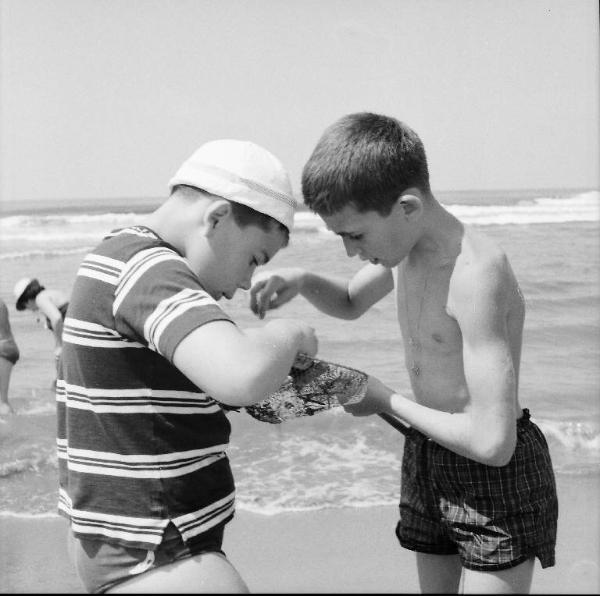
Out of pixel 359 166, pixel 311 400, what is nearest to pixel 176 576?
pixel 311 400

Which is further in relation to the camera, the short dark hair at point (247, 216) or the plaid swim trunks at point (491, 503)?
the plaid swim trunks at point (491, 503)

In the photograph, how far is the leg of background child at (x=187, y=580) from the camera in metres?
1.48

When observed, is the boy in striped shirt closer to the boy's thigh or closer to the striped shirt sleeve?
the striped shirt sleeve

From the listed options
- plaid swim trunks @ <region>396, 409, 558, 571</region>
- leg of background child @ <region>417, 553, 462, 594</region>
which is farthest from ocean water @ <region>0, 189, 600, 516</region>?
plaid swim trunks @ <region>396, 409, 558, 571</region>

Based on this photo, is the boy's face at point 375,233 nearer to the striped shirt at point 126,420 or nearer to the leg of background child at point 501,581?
the striped shirt at point 126,420

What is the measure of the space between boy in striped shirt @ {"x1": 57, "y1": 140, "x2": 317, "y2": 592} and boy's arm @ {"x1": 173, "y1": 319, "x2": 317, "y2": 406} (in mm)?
23

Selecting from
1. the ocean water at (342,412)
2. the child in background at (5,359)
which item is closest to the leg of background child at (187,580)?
the ocean water at (342,412)

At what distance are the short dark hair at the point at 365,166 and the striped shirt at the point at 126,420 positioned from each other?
59 cm

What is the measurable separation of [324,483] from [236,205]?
3.36 metres

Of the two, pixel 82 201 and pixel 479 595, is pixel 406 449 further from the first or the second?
pixel 82 201

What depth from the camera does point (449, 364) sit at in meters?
2.14

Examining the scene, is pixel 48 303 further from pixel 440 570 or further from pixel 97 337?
pixel 97 337

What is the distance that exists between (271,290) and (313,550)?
1.83 m

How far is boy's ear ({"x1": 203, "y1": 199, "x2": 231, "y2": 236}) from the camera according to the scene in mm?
1619
